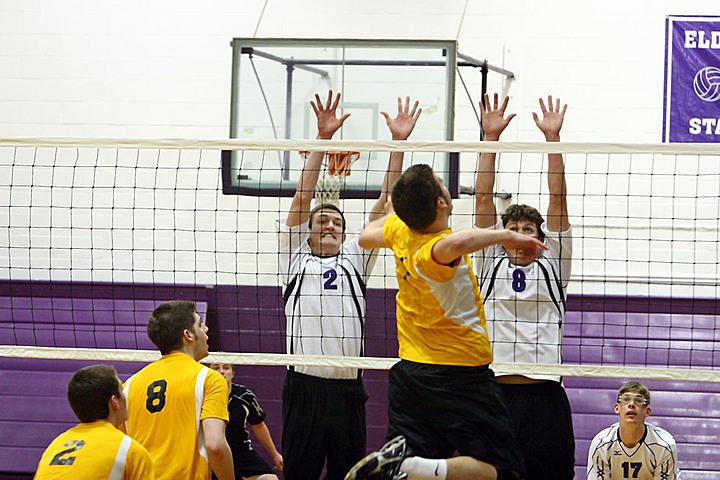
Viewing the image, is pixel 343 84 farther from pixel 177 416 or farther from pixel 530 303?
pixel 177 416

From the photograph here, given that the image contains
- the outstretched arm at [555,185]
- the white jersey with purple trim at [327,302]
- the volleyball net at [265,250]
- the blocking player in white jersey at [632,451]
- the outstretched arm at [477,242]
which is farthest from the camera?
the volleyball net at [265,250]

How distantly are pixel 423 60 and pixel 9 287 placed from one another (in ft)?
16.5

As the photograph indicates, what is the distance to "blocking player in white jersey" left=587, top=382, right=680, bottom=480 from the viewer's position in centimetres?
758

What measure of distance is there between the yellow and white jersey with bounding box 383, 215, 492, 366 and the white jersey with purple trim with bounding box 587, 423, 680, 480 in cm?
347

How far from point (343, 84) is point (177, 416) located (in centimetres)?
550

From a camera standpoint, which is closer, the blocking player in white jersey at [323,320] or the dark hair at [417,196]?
the dark hair at [417,196]

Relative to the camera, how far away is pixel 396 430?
183 inches

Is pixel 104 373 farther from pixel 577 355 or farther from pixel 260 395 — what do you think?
pixel 577 355

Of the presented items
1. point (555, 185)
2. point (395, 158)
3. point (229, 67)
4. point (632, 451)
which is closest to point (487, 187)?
point (555, 185)

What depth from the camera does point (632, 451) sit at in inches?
302

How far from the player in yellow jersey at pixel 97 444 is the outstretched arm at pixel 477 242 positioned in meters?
1.63

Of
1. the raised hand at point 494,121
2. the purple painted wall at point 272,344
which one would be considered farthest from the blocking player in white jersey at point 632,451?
the raised hand at point 494,121

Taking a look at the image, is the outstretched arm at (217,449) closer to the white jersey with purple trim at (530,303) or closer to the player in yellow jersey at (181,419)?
the player in yellow jersey at (181,419)

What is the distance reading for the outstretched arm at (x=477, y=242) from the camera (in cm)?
420
